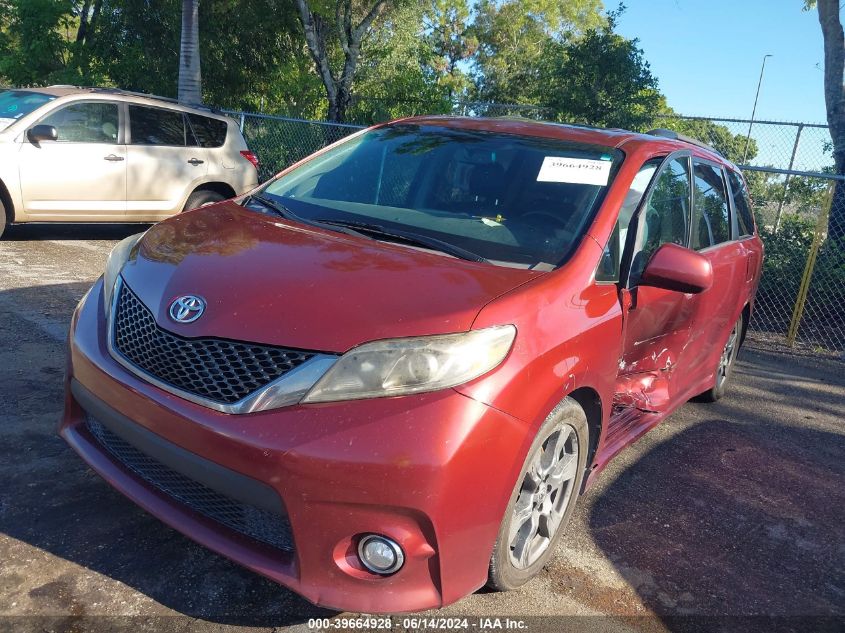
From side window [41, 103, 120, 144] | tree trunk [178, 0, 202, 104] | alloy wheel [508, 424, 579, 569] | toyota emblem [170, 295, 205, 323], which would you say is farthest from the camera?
tree trunk [178, 0, 202, 104]

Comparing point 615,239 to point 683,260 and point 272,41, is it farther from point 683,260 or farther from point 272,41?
point 272,41

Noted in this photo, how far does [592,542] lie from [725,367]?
2678mm

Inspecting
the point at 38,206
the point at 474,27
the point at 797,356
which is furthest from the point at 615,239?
the point at 474,27

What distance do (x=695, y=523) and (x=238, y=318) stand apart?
8.01ft

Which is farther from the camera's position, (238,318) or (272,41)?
(272,41)

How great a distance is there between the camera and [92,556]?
2695 mm

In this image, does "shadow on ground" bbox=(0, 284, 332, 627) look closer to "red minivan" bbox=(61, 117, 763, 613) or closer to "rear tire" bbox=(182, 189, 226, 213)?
"red minivan" bbox=(61, 117, 763, 613)

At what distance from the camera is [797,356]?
7363mm

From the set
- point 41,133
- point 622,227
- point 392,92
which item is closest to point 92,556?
point 622,227

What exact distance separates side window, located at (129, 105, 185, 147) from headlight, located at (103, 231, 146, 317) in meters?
5.67

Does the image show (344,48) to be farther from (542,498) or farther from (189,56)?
(542,498)

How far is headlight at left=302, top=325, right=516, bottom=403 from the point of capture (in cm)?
224

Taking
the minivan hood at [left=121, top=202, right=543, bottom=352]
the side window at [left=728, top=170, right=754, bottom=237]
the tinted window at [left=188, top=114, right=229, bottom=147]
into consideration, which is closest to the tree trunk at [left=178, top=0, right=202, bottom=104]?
the tinted window at [left=188, top=114, right=229, bottom=147]

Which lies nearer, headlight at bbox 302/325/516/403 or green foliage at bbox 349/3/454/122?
headlight at bbox 302/325/516/403
